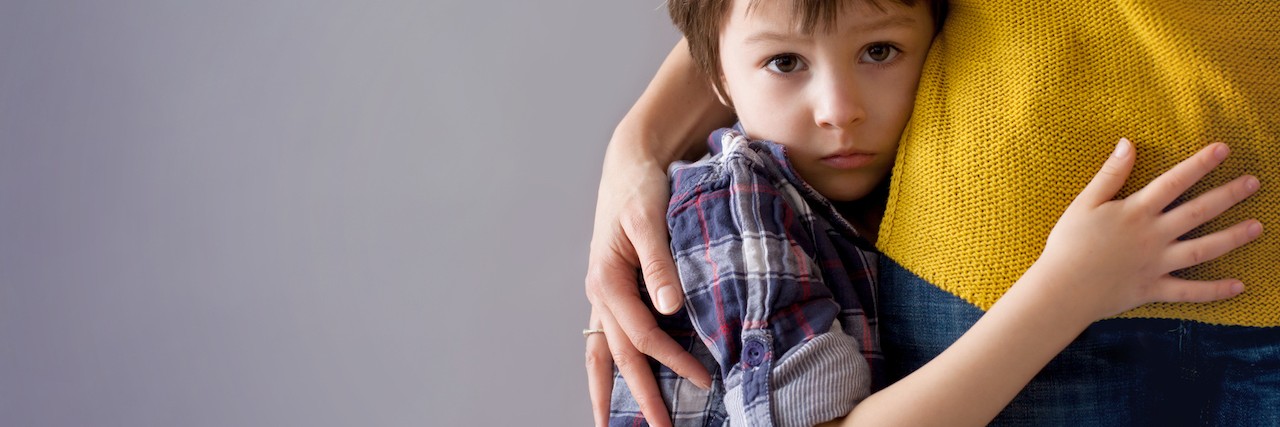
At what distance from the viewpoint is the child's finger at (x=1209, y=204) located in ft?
2.86

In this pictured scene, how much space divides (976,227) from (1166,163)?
166mm

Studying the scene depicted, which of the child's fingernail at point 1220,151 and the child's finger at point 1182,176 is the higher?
the child's fingernail at point 1220,151

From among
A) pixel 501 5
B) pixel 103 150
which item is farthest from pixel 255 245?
pixel 501 5

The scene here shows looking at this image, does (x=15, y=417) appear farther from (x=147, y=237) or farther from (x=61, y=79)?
(x=61, y=79)

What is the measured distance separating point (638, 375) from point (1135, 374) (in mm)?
490

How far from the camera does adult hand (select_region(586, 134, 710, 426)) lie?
105 centimetres

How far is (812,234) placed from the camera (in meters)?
1.04

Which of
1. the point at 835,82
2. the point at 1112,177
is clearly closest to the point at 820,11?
the point at 835,82

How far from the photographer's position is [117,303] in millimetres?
1387

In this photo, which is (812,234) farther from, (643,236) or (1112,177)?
(1112,177)

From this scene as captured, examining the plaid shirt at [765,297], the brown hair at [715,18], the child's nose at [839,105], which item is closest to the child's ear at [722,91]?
the brown hair at [715,18]

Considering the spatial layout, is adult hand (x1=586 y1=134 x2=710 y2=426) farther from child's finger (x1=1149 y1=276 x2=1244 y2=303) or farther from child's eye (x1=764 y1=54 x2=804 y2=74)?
child's finger (x1=1149 y1=276 x2=1244 y2=303)

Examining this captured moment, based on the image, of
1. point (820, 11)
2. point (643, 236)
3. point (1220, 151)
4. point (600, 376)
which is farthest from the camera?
point (600, 376)

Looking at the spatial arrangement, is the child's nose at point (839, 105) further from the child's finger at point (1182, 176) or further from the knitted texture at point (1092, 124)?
the child's finger at point (1182, 176)
